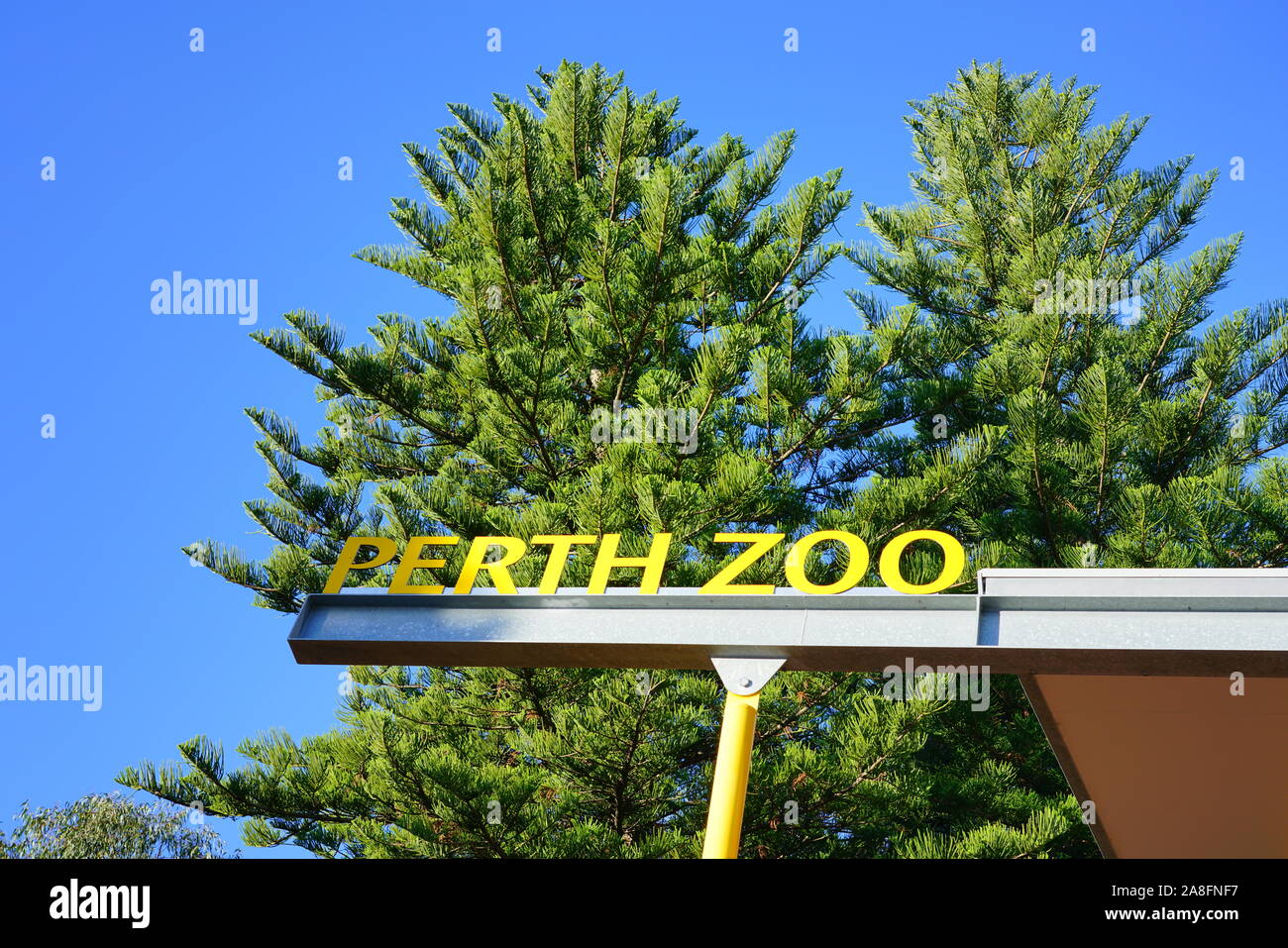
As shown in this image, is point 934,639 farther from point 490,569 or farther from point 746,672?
point 490,569

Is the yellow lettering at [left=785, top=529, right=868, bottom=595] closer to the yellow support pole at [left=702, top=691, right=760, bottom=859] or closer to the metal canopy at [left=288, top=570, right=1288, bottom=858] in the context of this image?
the metal canopy at [left=288, top=570, right=1288, bottom=858]

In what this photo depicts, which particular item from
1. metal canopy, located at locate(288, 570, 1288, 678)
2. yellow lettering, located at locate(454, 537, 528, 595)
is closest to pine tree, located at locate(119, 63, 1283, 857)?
yellow lettering, located at locate(454, 537, 528, 595)

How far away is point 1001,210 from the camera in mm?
11344

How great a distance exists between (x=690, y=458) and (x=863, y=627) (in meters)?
3.99

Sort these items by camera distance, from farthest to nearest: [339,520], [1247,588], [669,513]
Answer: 1. [339,520]
2. [669,513]
3. [1247,588]

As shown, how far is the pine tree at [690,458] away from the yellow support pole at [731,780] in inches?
119

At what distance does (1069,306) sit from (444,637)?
691 centimetres

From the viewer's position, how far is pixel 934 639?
13.2 ft

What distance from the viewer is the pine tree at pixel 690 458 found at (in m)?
7.36

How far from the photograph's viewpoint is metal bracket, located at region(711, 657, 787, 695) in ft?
13.6

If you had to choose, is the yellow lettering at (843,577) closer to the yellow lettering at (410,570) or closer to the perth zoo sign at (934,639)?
the perth zoo sign at (934,639)

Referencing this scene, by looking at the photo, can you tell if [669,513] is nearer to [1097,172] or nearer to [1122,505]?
[1122,505]
